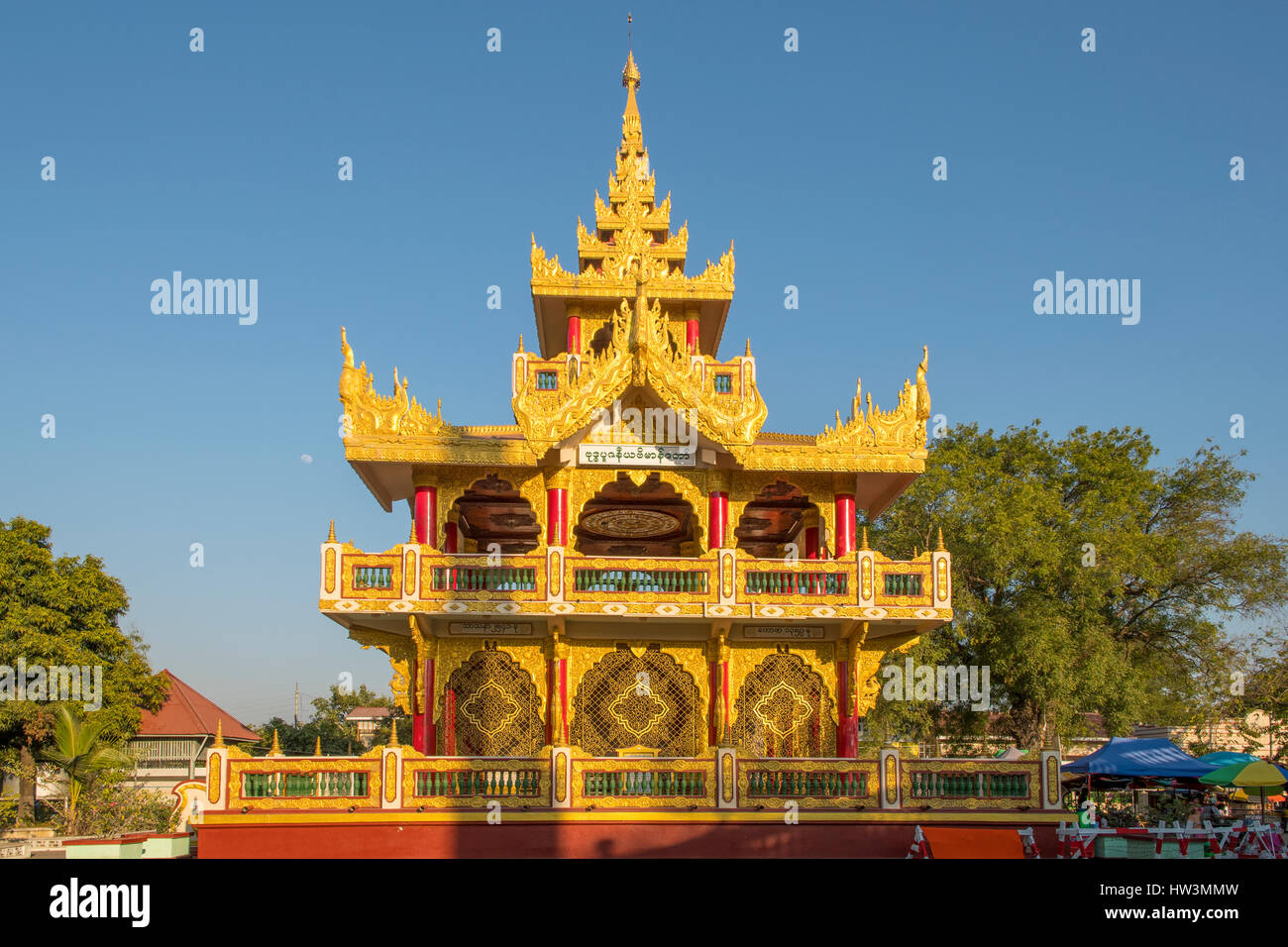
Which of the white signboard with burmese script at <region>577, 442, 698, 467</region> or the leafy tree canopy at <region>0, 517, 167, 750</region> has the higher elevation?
the white signboard with burmese script at <region>577, 442, 698, 467</region>

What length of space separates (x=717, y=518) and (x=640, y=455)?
6.21 ft

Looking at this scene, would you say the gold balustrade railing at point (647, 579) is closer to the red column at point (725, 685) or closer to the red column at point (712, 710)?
the red column at point (725, 685)

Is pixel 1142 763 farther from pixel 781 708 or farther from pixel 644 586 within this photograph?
pixel 644 586

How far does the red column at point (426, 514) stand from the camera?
20859mm

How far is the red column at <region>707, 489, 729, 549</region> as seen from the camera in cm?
2123

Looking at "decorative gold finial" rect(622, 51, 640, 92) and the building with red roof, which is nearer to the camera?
"decorative gold finial" rect(622, 51, 640, 92)

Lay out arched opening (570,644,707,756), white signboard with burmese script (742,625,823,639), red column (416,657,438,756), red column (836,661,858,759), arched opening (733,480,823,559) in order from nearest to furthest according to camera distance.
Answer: red column (416,657,438,756) < red column (836,661,858,759) < white signboard with burmese script (742,625,823,639) < arched opening (570,644,707,756) < arched opening (733,480,823,559)

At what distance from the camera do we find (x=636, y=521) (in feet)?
82.8

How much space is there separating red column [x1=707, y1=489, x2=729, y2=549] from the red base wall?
5504mm

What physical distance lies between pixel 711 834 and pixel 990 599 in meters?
21.2

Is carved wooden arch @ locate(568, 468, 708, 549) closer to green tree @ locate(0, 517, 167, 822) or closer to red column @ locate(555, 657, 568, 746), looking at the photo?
red column @ locate(555, 657, 568, 746)

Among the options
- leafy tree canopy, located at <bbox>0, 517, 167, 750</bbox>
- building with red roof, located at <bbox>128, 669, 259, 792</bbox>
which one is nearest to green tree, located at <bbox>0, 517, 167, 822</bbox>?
leafy tree canopy, located at <bbox>0, 517, 167, 750</bbox>

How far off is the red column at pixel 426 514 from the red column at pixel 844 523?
25.2 feet

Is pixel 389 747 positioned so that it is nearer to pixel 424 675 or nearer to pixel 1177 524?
pixel 424 675
